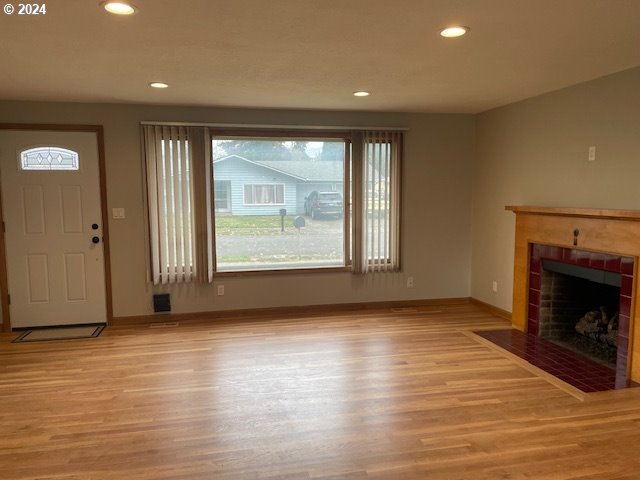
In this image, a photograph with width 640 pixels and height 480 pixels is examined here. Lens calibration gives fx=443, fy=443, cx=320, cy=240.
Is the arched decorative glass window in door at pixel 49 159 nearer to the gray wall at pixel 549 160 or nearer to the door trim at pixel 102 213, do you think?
the door trim at pixel 102 213

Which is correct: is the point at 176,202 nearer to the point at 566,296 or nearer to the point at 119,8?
the point at 119,8

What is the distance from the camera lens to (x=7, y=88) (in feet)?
12.8

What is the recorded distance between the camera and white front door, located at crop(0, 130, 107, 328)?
4535mm

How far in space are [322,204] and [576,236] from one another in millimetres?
2685

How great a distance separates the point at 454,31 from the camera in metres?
2.56

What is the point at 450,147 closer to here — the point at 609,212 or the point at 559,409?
the point at 609,212

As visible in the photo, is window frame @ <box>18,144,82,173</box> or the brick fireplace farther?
window frame @ <box>18,144,82,173</box>

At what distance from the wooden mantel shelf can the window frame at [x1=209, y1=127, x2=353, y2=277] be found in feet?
5.86

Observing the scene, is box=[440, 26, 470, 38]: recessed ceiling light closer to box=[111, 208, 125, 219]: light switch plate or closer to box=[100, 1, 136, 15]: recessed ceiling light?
box=[100, 1, 136, 15]: recessed ceiling light

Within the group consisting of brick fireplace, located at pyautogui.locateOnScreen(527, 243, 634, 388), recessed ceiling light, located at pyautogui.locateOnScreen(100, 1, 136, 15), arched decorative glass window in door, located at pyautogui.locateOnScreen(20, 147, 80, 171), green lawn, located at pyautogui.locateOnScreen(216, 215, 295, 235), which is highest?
recessed ceiling light, located at pyautogui.locateOnScreen(100, 1, 136, 15)

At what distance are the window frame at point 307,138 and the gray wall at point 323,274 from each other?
8 centimetres

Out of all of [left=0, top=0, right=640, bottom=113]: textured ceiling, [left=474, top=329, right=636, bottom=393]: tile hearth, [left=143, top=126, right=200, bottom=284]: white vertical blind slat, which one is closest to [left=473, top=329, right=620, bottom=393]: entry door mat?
[left=474, top=329, right=636, bottom=393]: tile hearth

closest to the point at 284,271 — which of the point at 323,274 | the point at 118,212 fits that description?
the point at 323,274

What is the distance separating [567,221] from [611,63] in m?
1.30
